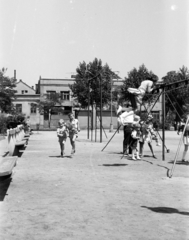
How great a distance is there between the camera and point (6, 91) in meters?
33.6

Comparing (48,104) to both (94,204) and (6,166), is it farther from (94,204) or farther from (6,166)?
(94,204)

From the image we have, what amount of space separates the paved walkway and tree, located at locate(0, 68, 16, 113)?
77.7ft

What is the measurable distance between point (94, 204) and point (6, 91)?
2892 cm

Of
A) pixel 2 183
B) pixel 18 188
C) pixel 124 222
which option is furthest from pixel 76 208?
pixel 2 183

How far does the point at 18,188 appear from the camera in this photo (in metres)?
7.49

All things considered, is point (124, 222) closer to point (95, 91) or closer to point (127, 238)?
point (127, 238)

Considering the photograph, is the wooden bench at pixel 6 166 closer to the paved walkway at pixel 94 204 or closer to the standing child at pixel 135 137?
the paved walkway at pixel 94 204

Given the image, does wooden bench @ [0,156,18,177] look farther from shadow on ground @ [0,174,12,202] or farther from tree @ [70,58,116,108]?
tree @ [70,58,116,108]

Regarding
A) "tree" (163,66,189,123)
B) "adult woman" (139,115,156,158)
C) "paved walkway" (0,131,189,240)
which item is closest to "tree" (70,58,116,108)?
"tree" (163,66,189,123)

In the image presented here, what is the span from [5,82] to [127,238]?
101ft

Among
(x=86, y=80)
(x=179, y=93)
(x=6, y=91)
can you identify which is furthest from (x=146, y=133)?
(x=86, y=80)

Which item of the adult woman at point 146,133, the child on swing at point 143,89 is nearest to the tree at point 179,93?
the adult woman at point 146,133

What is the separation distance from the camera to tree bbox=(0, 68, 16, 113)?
33000mm

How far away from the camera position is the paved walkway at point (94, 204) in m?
4.52
